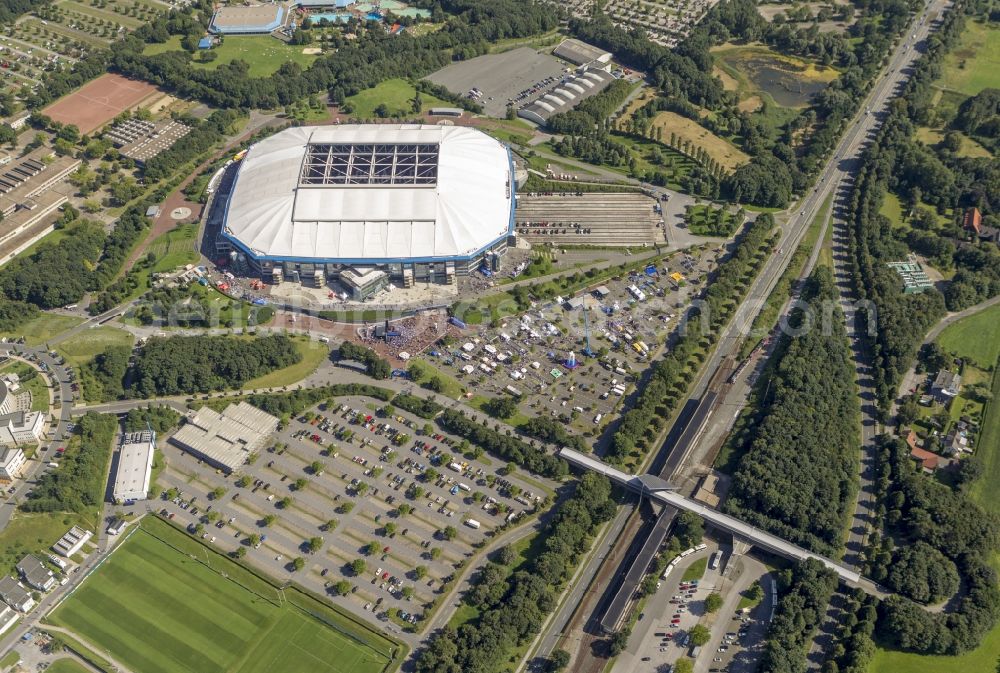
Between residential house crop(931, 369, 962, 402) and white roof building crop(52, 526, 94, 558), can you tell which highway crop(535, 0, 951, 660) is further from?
white roof building crop(52, 526, 94, 558)

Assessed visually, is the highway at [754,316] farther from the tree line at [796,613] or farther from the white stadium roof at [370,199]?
the white stadium roof at [370,199]

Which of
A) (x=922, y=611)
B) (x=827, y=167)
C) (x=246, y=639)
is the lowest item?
(x=246, y=639)

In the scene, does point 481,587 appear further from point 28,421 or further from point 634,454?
Answer: point 28,421

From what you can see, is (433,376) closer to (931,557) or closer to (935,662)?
(931,557)

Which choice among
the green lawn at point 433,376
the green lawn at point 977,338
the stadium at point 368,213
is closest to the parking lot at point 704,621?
the green lawn at point 433,376

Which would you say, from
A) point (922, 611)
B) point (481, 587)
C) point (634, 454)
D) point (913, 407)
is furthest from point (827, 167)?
point (481, 587)
